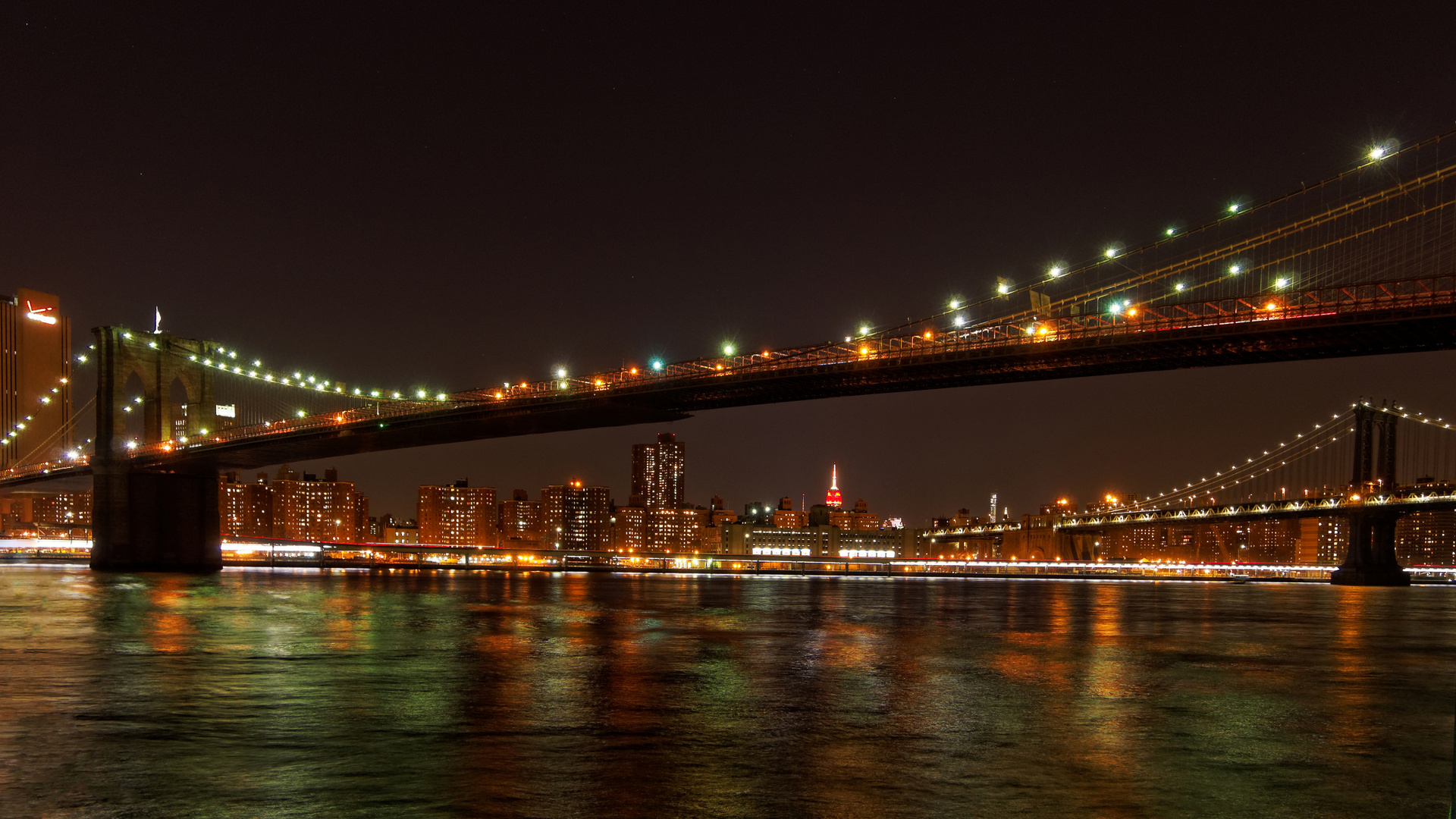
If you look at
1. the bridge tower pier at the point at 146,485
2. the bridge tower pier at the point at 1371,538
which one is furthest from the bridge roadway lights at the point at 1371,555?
the bridge tower pier at the point at 146,485

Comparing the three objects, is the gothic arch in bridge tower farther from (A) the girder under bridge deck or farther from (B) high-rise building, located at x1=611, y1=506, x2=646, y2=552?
(B) high-rise building, located at x1=611, y1=506, x2=646, y2=552

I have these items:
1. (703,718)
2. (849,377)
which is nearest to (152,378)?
(849,377)

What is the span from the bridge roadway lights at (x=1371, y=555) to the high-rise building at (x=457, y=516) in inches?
5189

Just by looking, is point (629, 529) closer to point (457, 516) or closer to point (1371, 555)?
point (457, 516)

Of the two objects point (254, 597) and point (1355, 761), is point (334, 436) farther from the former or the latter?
point (1355, 761)

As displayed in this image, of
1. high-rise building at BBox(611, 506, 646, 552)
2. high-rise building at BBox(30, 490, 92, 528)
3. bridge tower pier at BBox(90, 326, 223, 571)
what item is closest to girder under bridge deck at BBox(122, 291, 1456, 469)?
bridge tower pier at BBox(90, 326, 223, 571)

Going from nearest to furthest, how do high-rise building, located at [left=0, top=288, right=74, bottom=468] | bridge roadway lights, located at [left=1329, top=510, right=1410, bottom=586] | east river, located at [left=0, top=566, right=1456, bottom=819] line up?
east river, located at [left=0, top=566, right=1456, bottom=819]
bridge roadway lights, located at [left=1329, top=510, right=1410, bottom=586]
high-rise building, located at [left=0, top=288, right=74, bottom=468]

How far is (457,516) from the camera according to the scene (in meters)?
179

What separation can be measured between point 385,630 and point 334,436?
3346 cm

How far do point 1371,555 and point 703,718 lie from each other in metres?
69.0

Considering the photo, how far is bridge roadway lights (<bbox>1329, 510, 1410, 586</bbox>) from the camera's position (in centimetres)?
6712

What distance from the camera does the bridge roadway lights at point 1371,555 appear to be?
67.1 m

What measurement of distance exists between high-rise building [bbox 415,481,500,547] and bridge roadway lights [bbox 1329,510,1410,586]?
132 metres

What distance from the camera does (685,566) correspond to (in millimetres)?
80000
